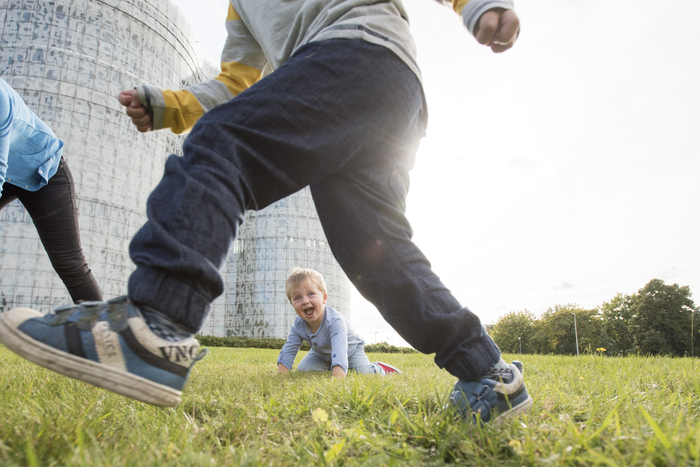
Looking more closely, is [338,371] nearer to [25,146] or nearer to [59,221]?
[59,221]

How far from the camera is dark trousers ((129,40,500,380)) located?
1.01 m

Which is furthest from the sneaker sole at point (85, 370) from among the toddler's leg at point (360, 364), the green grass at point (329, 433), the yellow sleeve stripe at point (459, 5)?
the toddler's leg at point (360, 364)

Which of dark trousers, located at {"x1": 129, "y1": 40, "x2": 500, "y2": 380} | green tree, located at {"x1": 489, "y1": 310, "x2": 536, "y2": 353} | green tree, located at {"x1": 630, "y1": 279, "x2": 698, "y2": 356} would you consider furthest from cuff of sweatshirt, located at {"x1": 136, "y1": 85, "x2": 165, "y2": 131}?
green tree, located at {"x1": 489, "y1": 310, "x2": 536, "y2": 353}

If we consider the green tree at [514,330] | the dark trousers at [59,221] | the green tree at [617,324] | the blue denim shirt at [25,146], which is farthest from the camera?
the green tree at [514,330]

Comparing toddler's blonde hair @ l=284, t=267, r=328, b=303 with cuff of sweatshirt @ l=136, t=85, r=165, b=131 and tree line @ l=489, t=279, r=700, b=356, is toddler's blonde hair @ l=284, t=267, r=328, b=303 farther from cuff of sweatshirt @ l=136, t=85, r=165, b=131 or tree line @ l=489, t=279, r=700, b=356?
tree line @ l=489, t=279, r=700, b=356

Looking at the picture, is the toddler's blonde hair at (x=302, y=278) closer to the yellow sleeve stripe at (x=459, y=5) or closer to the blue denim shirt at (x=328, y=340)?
the blue denim shirt at (x=328, y=340)

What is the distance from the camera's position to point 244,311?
30500 millimetres

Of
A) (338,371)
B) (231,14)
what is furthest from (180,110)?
(338,371)

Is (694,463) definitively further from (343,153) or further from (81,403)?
(81,403)

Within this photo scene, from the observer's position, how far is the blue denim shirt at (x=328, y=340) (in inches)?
141

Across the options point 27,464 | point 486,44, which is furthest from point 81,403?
point 486,44

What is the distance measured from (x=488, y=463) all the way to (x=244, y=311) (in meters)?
31.1

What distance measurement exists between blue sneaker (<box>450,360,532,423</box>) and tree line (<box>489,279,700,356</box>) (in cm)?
2983

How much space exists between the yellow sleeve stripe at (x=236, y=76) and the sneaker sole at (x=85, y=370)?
132 cm
